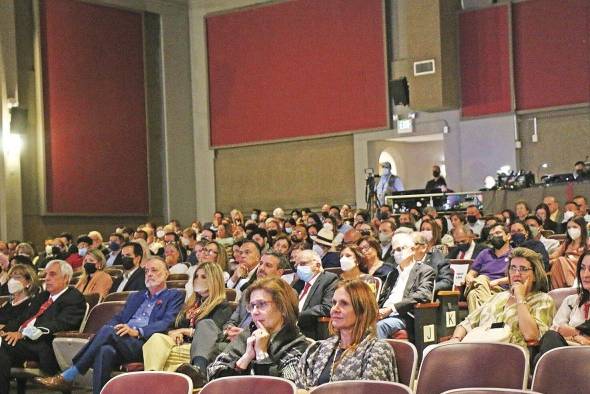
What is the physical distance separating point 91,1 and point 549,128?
848 centimetres

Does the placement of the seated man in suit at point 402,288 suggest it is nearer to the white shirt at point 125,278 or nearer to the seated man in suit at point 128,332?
the seated man in suit at point 128,332

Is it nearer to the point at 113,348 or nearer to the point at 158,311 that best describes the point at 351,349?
the point at 113,348

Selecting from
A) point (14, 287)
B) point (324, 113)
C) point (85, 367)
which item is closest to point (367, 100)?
point (324, 113)

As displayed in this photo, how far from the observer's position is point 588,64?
14.8m

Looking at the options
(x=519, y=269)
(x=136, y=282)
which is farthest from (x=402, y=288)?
(x=136, y=282)

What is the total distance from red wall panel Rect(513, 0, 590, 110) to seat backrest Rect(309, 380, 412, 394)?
12.3m

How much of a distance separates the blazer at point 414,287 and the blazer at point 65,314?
2.25 meters

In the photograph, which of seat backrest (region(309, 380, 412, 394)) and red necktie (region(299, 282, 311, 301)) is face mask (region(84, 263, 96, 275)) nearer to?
red necktie (region(299, 282, 311, 301))

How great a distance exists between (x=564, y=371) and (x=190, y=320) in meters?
3.01

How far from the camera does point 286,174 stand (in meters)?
18.0

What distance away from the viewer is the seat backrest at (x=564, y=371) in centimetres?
362

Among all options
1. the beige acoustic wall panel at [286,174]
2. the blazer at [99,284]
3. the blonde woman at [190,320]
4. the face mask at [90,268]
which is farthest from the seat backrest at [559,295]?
the beige acoustic wall panel at [286,174]

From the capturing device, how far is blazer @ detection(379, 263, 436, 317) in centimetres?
623

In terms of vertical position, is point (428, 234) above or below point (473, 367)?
above
